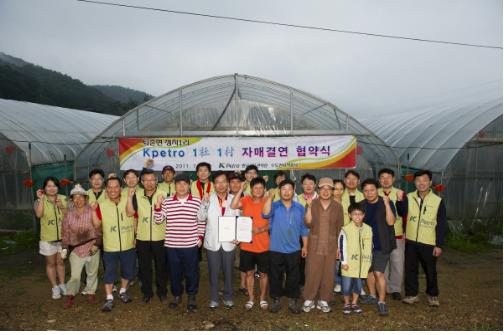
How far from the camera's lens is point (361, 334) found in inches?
149

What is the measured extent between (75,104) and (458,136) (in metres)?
33.6

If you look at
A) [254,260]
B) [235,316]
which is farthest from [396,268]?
[235,316]

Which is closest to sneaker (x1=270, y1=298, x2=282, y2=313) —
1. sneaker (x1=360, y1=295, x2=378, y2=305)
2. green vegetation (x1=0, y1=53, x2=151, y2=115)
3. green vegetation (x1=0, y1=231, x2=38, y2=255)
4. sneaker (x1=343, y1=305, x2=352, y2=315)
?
sneaker (x1=343, y1=305, x2=352, y2=315)

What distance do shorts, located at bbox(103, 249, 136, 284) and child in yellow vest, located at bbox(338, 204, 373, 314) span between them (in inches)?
102

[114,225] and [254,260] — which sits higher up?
[114,225]

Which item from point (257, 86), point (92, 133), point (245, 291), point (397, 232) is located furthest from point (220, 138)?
point (92, 133)

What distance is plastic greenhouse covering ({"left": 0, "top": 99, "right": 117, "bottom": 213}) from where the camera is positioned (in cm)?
923

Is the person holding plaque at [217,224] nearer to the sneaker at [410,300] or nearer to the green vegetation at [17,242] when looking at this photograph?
the sneaker at [410,300]

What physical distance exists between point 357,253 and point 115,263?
9.66 feet

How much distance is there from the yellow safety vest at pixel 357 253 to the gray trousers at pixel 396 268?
63cm

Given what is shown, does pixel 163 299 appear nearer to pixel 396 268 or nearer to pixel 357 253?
pixel 357 253

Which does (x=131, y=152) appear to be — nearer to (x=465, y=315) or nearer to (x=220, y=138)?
(x=220, y=138)

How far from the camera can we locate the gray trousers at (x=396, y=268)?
182 inches

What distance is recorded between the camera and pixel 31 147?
1020 cm
